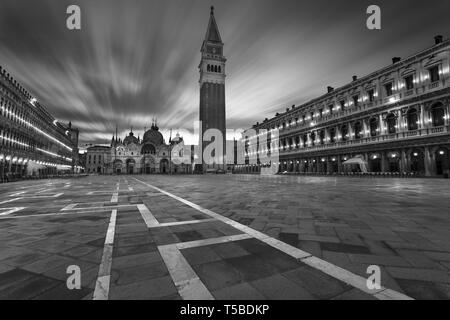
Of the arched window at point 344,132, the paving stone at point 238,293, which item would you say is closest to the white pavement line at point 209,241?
the paving stone at point 238,293

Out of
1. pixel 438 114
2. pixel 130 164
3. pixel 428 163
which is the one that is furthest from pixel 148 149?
pixel 438 114

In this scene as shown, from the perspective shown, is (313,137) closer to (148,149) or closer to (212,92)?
(212,92)

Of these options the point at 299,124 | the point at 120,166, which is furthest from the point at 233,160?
the point at 120,166

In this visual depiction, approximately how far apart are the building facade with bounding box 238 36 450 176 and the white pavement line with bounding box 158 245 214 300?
29.9 m

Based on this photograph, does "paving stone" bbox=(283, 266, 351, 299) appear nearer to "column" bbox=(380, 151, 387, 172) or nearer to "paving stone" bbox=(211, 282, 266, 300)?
"paving stone" bbox=(211, 282, 266, 300)

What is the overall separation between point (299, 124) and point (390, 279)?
150ft

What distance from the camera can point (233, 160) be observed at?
83938mm

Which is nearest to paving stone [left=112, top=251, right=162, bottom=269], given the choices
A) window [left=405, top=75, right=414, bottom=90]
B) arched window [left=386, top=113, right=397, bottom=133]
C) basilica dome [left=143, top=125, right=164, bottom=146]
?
arched window [left=386, top=113, right=397, bottom=133]

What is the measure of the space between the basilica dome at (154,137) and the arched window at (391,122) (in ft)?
302

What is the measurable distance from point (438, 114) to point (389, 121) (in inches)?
199

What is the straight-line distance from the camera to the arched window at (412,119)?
25.4 meters

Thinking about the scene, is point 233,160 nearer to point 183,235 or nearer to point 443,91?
point 443,91

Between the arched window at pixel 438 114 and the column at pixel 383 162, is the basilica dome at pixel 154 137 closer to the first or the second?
the column at pixel 383 162
